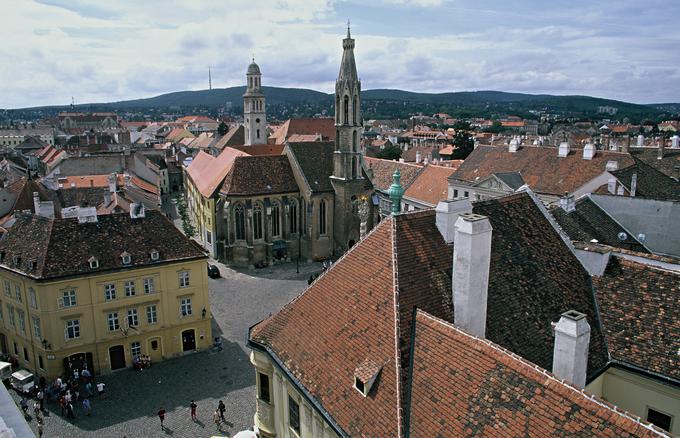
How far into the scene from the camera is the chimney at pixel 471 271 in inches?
578

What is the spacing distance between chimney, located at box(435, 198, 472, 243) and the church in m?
35.1

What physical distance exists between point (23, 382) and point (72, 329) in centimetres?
367

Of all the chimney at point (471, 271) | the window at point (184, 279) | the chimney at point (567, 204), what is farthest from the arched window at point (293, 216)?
the chimney at point (471, 271)

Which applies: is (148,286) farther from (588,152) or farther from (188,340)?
(588,152)

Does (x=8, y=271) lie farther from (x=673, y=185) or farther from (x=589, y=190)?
(x=673, y=185)

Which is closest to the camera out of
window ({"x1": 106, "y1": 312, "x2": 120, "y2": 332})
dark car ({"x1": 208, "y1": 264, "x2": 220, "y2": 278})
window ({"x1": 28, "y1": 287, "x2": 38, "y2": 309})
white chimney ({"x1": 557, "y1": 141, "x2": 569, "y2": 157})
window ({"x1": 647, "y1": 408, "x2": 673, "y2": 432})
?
window ({"x1": 647, "y1": 408, "x2": 673, "y2": 432})

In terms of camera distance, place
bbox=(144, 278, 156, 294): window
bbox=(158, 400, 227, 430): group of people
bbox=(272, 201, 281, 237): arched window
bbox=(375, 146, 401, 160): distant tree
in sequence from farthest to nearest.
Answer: bbox=(375, 146, 401, 160): distant tree < bbox=(272, 201, 281, 237): arched window < bbox=(144, 278, 156, 294): window < bbox=(158, 400, 227, 430): group of people

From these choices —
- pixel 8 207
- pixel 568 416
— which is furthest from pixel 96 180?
pixel 568 416

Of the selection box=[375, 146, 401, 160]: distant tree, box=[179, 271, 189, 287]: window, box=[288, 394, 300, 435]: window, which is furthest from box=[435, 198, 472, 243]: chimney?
box=[375, 146, 401, 160]: distant tree

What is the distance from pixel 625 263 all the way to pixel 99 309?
91.6ft

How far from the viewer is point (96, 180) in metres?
64.5

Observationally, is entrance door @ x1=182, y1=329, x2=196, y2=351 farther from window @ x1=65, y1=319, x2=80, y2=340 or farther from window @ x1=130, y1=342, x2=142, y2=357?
window @ x1=65, y1=319, x2=80, y2=340

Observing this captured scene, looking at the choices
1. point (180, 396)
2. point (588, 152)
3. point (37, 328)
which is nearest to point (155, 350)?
point (180, 396)

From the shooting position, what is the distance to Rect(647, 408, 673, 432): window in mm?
15602
